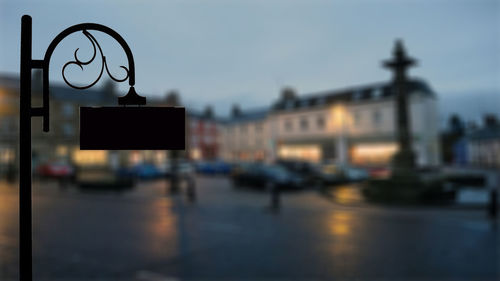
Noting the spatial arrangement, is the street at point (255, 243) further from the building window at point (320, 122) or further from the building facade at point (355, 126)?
the building window at point (320, 122)

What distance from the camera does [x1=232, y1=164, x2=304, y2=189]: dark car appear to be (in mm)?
21578

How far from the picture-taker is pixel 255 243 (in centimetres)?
884

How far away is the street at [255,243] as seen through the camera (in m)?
6.60

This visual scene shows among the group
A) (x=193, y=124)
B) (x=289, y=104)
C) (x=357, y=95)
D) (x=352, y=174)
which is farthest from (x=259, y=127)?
(x=352, y=174)

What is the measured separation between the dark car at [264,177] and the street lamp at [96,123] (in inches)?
775

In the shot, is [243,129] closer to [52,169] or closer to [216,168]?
[216,168]

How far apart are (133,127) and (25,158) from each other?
0.42 m

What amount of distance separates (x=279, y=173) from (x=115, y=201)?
10318 millimetres

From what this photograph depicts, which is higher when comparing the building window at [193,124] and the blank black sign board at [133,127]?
the building window at [193,124]

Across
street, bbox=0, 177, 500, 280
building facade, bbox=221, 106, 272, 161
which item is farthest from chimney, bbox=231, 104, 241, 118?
street, bbox=0, 177, 500, 280

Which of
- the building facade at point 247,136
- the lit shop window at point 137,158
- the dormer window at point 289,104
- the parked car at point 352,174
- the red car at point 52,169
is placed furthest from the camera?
the building facade at point 247,136

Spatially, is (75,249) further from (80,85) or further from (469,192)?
(469,192)

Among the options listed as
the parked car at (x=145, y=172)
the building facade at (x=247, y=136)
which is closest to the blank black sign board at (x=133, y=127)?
the parked car at (x=145, y=172)

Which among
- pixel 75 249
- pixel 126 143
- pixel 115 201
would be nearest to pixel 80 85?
pixel 126 143
